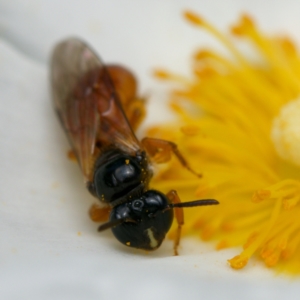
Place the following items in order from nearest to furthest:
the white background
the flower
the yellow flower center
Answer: the white background < the flower < the yellow flower center

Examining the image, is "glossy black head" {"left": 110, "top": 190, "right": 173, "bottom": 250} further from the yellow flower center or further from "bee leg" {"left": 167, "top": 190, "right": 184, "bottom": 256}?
the yellow flower center

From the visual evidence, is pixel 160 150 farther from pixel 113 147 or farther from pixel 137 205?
pixel 137 205

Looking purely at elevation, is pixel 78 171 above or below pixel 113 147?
below

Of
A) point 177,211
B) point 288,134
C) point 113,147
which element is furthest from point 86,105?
point 288,134

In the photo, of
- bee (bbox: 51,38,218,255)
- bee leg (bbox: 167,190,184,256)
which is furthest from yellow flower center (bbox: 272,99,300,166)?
bee leg (bbox: 167,190,184,256)

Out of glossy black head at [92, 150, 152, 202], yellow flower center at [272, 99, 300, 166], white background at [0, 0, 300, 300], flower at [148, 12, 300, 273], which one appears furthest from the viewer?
yellow flower center at [272, 99, 300, 166]

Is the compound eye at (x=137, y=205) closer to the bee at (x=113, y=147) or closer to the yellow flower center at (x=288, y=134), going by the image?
the bee at (x=113, y=147)

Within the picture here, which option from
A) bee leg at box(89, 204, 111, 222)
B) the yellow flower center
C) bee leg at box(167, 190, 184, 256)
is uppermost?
the yellow flower center
